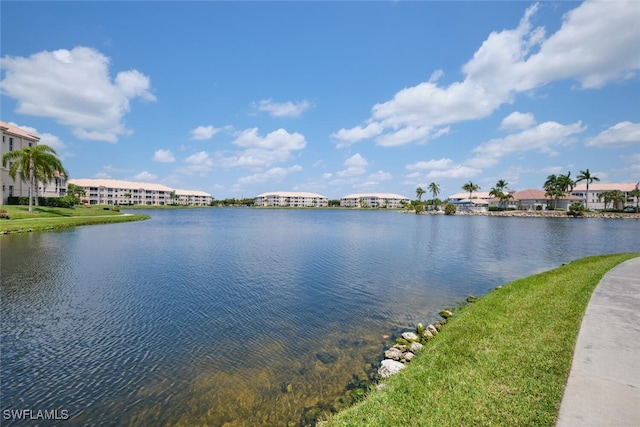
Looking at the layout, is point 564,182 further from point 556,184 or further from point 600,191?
point 600,191

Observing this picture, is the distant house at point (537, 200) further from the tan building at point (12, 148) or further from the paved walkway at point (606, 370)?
the tan building at point (12, 148)

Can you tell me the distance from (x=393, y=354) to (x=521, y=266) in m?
20.2

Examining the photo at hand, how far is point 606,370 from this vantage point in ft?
20.5

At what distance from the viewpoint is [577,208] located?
105688 millimetres

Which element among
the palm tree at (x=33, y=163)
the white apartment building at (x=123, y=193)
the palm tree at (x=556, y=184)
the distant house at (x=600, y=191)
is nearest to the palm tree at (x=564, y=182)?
the palm tree at (x=556, y=184)

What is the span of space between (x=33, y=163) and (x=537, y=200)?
165 meters

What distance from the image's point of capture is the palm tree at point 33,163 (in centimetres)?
4944

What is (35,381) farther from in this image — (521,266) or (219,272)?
(521,266)

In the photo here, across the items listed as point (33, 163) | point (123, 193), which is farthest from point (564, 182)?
point (123, 193)

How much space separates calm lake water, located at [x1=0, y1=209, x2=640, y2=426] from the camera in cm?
778

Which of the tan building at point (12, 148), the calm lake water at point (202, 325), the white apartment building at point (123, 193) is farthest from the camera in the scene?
the white apartment building at point (123, 193)

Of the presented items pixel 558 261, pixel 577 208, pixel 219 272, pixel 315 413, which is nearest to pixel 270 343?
pixel 315 413

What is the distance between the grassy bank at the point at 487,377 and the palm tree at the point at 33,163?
6303cm

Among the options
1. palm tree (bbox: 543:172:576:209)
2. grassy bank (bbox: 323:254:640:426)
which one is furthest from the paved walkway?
palm tree (bbox: 543:172:576:209)
